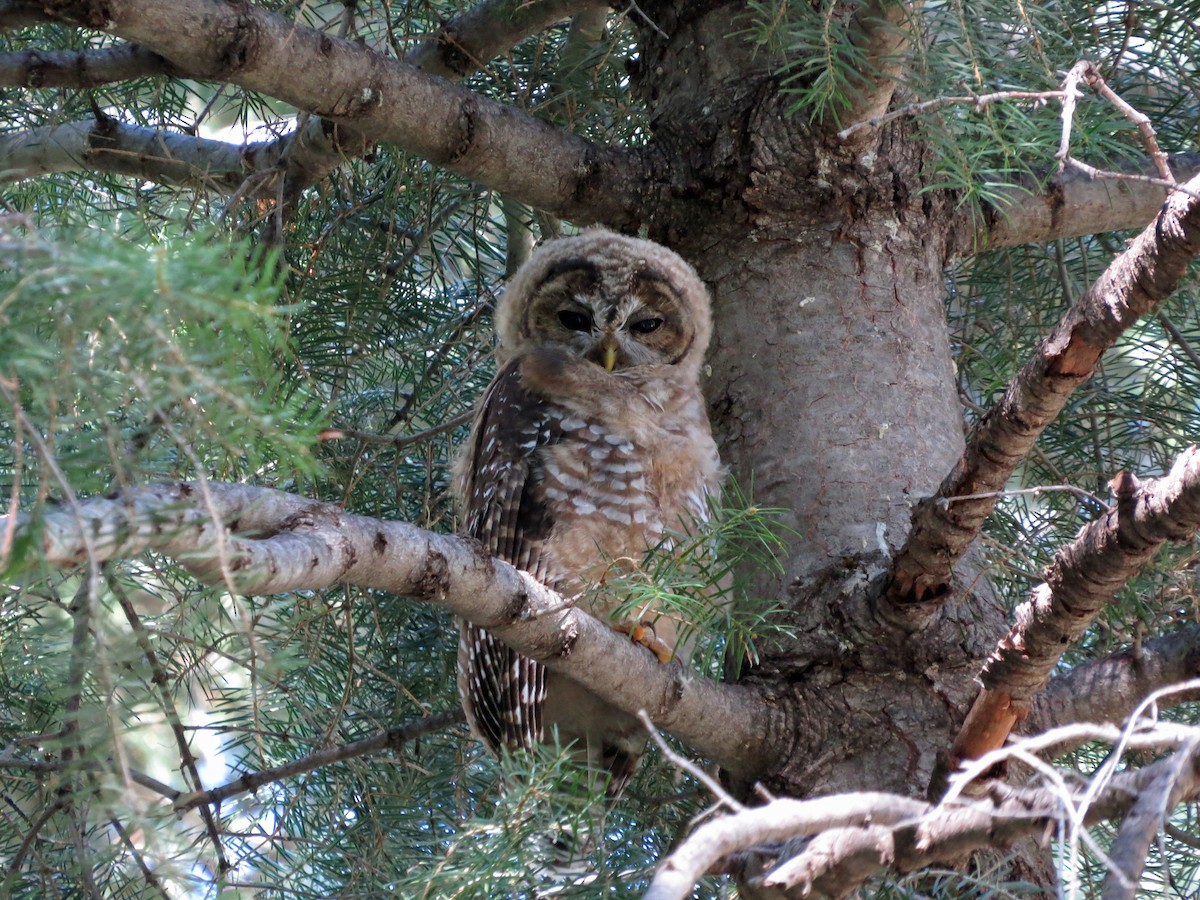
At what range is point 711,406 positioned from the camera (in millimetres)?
2570

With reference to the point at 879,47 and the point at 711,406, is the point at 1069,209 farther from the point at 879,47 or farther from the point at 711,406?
the point at 711,406

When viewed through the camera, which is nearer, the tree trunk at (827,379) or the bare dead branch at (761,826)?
the bare dead branch at (761,826)

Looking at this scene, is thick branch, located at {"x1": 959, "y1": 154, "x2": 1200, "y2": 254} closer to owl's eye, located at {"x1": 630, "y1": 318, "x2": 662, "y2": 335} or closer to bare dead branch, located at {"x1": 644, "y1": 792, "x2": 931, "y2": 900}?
owl's eye, located at {"x1": 630, "y1": 318, "x2": 662, "y2": 335}

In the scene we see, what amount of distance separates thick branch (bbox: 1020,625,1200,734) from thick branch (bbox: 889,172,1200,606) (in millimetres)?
359

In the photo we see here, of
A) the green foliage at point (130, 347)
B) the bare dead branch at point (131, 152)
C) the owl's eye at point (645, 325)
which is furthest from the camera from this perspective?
the owl's eye at point (645, 325)

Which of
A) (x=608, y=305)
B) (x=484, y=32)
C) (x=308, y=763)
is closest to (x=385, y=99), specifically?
(x=484, y=32)

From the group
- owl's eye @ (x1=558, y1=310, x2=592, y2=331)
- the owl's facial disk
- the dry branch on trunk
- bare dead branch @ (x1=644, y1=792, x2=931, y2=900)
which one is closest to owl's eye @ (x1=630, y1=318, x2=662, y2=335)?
the owl's facial disk

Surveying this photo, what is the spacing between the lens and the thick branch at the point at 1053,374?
4.58 feet

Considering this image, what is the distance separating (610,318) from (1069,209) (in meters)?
1.06

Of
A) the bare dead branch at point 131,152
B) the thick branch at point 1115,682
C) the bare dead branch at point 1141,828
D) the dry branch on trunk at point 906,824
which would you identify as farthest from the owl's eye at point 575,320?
the bare dead branch at point 1141,828

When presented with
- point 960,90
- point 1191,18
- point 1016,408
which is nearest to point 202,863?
point 1016,408

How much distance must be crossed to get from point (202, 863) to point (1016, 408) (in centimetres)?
142

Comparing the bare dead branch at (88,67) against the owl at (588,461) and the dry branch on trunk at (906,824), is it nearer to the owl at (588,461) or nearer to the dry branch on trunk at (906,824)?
the owl at (588,461)

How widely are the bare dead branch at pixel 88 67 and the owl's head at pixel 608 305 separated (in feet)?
3.15
